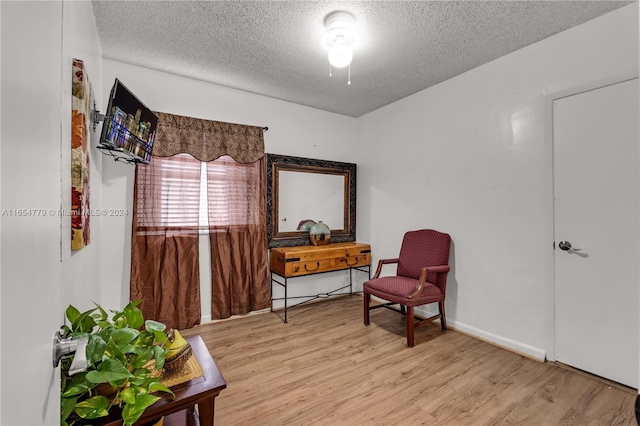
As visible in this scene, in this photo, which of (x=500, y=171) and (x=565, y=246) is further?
(x=500, y=171)

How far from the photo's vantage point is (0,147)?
390 mm

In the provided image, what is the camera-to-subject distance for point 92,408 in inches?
37.9

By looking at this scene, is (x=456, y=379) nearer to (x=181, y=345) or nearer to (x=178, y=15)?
(x=181, y=345)

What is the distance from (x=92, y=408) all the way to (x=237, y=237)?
2.44 meters

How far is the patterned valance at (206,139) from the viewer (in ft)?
9.75

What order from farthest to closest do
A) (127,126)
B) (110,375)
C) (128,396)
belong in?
1. (127,126)
2. (128,396)
3. (110,375)

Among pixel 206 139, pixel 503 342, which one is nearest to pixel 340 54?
pixel 206 139

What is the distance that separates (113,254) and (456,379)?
10.3ft

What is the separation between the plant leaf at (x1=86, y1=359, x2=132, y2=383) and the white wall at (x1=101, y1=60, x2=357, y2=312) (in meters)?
2.31

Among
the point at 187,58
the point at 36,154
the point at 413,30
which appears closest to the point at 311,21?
the point at 413,30

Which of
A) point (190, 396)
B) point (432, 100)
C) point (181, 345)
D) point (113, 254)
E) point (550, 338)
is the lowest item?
point (550, 338)

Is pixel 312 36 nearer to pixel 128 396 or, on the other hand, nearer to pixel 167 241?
pixel 167 241

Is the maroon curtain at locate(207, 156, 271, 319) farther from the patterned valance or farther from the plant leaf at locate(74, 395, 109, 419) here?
the plant leaf at locate(74, 395, 109, 419)

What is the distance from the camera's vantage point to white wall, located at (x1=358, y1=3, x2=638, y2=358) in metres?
2.33
